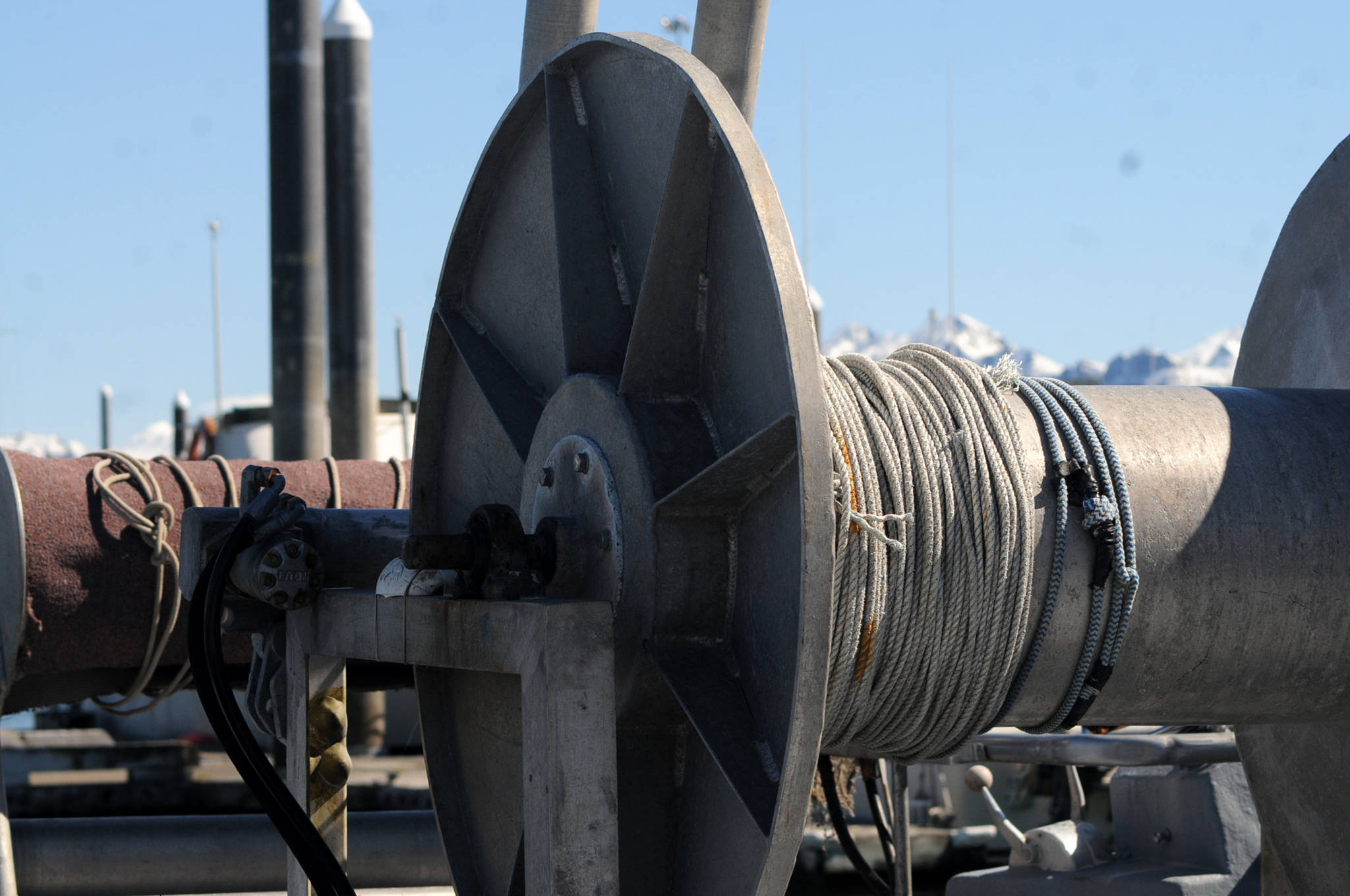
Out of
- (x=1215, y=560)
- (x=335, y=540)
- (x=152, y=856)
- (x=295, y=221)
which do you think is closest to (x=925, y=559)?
(x=1215, y=560)

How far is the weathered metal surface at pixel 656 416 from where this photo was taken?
246 cm

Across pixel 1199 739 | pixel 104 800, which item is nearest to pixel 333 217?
pixel 104 800

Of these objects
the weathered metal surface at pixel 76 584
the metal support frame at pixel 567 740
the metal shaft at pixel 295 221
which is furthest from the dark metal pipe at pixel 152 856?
the metal shaft at pixel 295 221

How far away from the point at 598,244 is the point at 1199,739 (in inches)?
102

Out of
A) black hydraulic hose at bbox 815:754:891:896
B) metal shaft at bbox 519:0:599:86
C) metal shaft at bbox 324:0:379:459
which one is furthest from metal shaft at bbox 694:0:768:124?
metal shaft at bbox 324:0:379:459

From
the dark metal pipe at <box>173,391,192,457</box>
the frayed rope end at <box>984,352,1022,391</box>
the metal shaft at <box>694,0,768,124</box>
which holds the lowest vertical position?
the dark metal pipe at <box>173,391,192,457</box>

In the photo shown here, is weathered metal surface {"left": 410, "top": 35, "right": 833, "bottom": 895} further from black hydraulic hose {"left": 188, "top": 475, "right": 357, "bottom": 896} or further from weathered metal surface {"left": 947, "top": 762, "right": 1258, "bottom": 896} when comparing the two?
weathered metal surface {"left": 947, "top": 762, "right": 1258, "bottom": 896}

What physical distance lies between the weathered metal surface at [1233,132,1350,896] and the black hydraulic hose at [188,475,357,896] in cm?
212

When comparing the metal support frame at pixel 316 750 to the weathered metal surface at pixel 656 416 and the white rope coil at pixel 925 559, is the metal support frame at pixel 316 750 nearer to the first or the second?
the weathered metal surface at pixel 656 416

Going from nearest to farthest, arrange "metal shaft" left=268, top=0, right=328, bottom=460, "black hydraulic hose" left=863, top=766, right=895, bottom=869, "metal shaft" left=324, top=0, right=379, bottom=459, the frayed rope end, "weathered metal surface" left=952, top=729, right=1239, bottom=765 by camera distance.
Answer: the frayed rope end, "weathered metal surface" left=952, top=729, right=1239, bottom=765, "black hydraulic hose" left=863, top=766, right=895, bottom=869, "metal shaft" left=268, top=0, right=328, bottom=460, "metal shaft" left=324, top=0, right=379, bottom=459

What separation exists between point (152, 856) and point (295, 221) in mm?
6749

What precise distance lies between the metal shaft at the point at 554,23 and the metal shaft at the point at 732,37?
16.1 inches

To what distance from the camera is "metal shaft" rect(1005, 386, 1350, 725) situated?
2.94 meters

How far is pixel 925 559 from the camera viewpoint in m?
2.70
